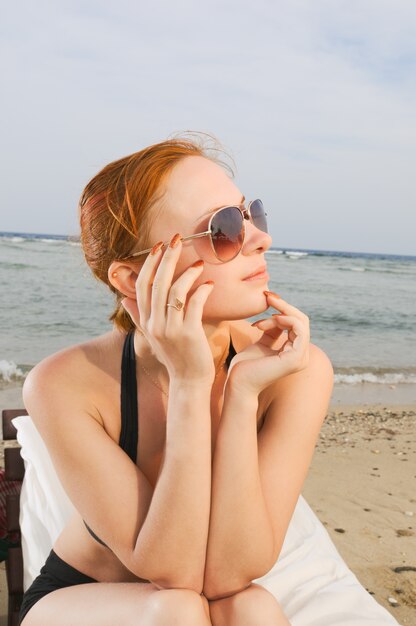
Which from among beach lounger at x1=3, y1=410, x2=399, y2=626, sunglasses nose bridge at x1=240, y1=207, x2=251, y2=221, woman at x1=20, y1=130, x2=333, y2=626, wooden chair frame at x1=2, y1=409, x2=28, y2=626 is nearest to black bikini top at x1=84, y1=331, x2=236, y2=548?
woman at x1=20, y1=130, x2=333, y2=626

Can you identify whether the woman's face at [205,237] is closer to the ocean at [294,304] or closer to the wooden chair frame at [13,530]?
the wooden chair frame at [13,530]

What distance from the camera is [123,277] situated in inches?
91.0

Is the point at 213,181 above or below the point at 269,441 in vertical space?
above

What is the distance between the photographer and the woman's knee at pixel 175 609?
183 cm

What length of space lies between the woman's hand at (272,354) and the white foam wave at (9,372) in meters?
8.93

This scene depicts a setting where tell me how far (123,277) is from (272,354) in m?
0.60

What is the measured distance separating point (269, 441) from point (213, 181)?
3.01 feet

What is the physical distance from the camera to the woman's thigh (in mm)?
1857

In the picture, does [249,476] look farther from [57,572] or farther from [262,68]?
[262,68]

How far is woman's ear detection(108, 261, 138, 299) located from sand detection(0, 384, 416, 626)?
2542mm

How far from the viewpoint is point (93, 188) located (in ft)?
7.57

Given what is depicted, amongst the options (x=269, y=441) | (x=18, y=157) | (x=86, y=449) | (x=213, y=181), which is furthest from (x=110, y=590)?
(x=18, y=157)

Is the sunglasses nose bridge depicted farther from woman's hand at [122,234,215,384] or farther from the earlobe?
the earlobe

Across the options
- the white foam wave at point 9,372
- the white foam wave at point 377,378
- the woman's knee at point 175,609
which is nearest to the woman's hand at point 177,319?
the woman's knee at point 175,609
